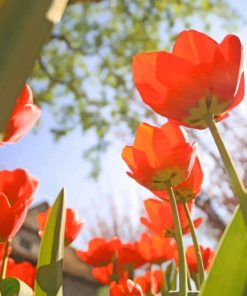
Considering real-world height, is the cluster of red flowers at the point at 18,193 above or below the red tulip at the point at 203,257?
above

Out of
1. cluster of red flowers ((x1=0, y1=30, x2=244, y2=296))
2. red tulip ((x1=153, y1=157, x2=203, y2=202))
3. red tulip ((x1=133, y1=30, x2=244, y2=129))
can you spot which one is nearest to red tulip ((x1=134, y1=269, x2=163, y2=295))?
cluster of red flowers ((x1=0, y1=30, x2=244, y2=296))

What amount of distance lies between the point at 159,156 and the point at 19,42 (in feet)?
1.40

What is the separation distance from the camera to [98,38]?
7.54 meters

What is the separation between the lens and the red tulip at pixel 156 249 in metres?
0.92

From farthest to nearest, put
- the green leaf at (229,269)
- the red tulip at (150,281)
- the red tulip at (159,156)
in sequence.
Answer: the red tulip at (150,281)
the red tulip at (159,156)
the green leaf at (229,269)

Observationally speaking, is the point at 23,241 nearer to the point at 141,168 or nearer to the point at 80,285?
the point at 80,285

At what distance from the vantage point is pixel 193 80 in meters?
0.44

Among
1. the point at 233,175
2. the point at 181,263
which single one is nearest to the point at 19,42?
the point at 233,175

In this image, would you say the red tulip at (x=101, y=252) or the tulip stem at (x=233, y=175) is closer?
the tulip stem at (x=233, y=175)

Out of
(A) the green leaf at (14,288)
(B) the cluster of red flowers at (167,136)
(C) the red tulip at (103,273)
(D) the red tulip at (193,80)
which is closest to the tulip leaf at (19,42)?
(B) the cluster of red flowers at (167,136)

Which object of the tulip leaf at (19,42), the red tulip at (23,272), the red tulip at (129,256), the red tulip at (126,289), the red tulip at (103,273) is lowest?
the red tulip at (103,273)

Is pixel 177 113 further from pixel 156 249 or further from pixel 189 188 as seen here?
pixel 156 249

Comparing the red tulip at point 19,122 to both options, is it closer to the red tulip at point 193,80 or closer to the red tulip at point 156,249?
the red tulip at point 193,80

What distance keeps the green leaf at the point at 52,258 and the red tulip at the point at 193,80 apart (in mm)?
158
